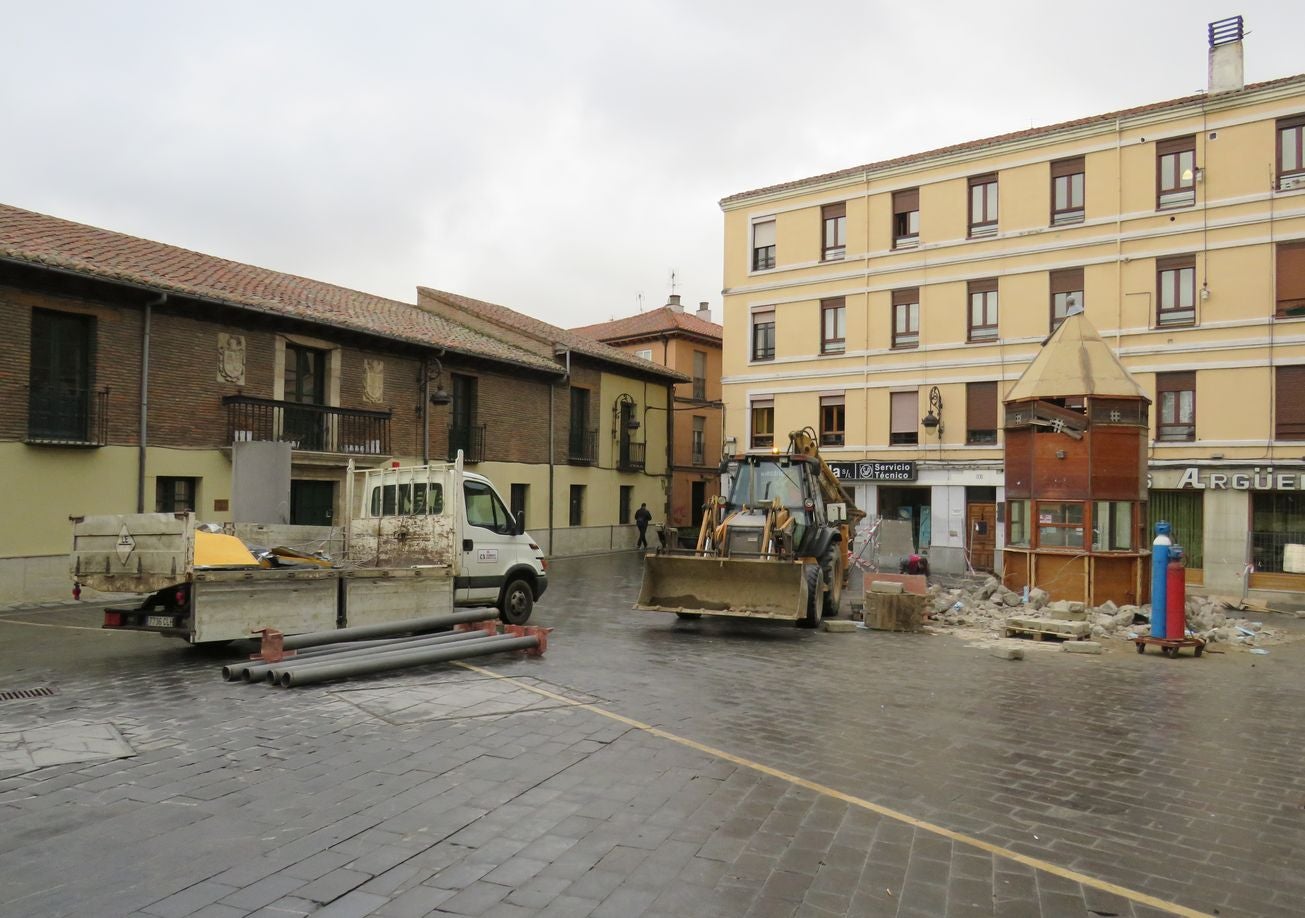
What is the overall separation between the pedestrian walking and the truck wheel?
17.4 metres

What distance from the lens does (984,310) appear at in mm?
26203

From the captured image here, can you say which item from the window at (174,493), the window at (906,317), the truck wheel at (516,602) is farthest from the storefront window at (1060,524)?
the window at (174,493)

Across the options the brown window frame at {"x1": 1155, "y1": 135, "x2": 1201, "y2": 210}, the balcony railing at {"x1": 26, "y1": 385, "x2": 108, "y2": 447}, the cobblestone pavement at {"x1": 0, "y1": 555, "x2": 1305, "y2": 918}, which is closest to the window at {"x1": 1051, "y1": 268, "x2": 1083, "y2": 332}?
the brown window frame at {"x1": 1155, "y1": 135, "x2": 1201, "y2": 210}

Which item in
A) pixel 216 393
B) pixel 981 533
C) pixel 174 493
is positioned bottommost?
pixel 981 533

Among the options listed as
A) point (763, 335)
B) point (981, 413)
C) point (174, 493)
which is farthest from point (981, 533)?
point (174, 493)

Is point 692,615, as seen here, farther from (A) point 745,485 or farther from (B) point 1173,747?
(B) point 1173,747

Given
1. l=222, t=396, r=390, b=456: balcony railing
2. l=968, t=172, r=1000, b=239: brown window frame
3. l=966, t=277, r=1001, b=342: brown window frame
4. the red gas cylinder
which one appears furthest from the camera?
l=968, t=172, r=1000, b=239: brown window frame

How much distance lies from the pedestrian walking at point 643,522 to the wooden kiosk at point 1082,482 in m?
16.1

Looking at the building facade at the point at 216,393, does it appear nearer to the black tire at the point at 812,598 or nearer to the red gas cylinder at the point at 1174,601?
the black tire at the point at 812,598

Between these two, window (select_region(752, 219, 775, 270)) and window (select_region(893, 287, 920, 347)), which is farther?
window (select_region(752, 219, 775, 270))

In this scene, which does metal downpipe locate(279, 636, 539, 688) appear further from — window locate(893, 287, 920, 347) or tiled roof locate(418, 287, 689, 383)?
window locate(893, 287, 920, 347)

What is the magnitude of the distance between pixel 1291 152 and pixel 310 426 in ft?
80.8

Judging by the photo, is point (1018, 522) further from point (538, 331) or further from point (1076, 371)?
point (538, 331)

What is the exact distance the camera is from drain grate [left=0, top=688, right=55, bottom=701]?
25.6ft
